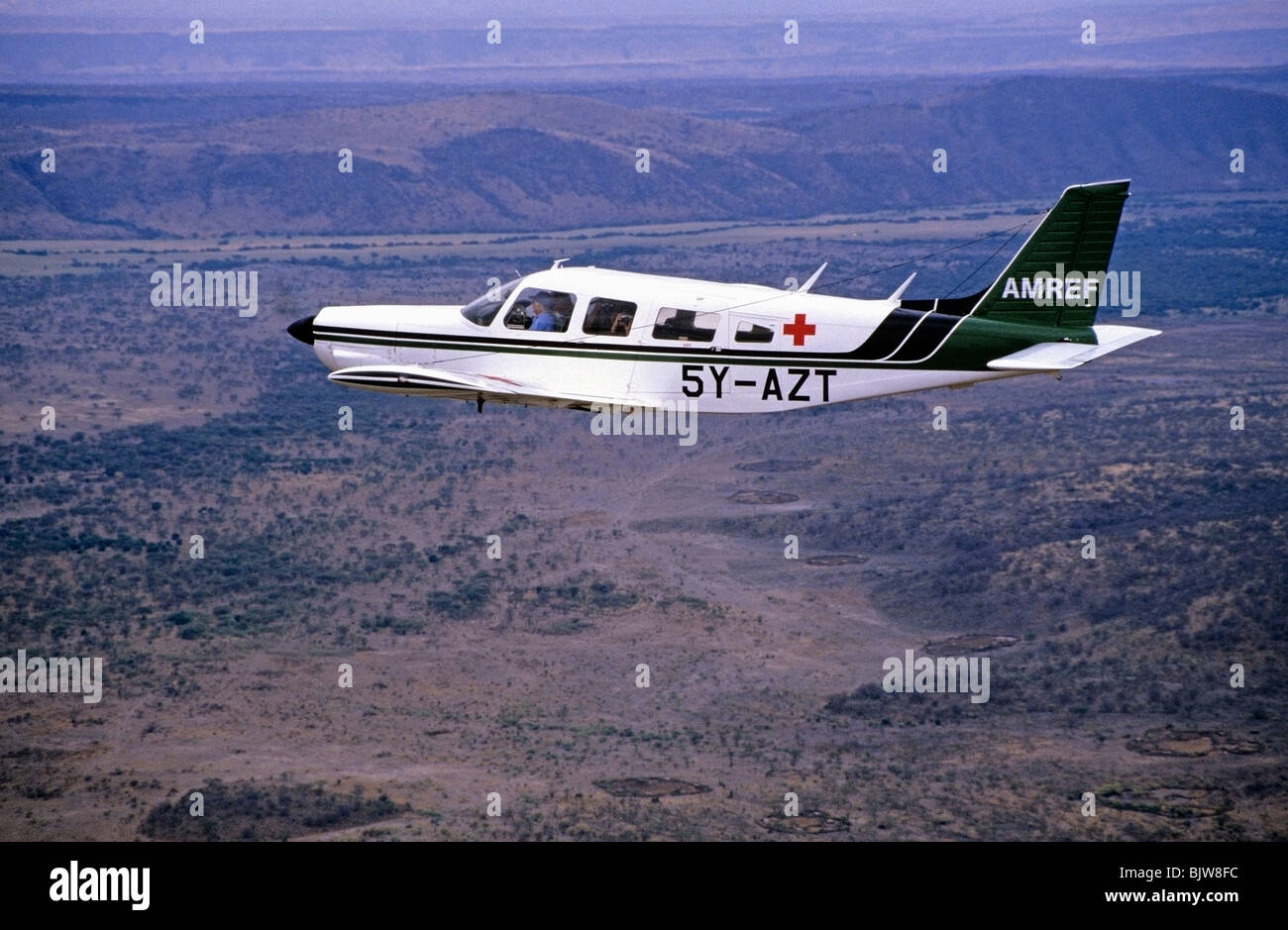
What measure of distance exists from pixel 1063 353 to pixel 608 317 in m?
7.16

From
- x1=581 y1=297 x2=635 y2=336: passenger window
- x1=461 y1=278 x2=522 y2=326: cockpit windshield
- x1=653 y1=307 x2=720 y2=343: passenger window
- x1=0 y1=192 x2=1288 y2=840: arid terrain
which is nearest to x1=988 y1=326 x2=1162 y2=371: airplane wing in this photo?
x1=653 y1=307 x2=720 y2=343: passenger window

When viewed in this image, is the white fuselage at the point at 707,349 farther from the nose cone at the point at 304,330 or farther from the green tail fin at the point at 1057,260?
the nose cone at the point at 304,330

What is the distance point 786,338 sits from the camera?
2733 centimetres

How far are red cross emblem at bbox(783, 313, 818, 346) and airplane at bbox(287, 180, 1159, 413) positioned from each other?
0.02 metres

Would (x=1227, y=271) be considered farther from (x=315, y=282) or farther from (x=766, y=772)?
(x=766, y=772)

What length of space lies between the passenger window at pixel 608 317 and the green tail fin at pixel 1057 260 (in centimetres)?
568

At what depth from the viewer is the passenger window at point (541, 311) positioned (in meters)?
27.9

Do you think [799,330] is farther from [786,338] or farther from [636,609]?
[636,609]

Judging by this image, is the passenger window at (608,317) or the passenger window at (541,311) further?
the passenger window at (541,311)

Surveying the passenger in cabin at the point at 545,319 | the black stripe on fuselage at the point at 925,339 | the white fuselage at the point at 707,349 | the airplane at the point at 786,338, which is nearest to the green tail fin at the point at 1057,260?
the airplane at the point at 786,338

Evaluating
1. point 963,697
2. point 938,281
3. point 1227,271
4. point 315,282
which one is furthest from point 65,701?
point 1227,271

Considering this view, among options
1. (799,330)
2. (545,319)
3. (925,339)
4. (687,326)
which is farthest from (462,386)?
(925,339)

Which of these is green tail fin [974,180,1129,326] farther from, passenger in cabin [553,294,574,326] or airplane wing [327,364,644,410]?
passenger in cabin [553,294,574,326]

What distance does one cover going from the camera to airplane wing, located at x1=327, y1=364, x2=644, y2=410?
2744cm
